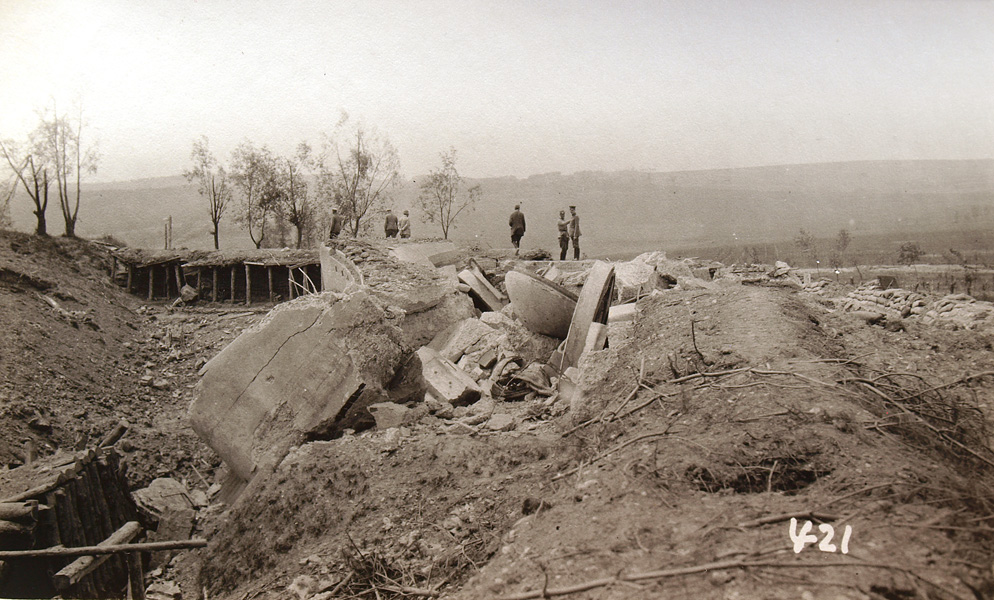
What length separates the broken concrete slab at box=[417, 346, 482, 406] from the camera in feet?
21.2

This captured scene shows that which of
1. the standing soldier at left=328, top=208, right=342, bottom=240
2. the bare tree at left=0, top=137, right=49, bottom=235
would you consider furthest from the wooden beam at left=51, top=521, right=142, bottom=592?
the standing soldier at left=328, top=208, right=342, bottom=240

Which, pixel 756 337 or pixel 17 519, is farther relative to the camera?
pixel 17 519

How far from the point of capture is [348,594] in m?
3.22

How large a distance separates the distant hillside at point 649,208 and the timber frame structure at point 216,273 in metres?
5.57

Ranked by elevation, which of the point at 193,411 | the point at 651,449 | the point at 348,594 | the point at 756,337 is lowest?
the point at 348,594

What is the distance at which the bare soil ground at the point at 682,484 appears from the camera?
212cm

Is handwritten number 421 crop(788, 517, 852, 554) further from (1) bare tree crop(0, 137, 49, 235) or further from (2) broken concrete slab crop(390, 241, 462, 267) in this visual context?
(1) bare tree crop(0, 137, 49, 235)

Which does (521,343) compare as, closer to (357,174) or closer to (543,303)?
(543,303)

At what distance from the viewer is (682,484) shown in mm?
2844

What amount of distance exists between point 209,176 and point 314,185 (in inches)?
147

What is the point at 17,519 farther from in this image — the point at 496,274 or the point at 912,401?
the point at 496,274

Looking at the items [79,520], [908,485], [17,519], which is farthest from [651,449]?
[79,520]

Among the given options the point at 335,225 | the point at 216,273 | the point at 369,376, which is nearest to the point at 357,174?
the point at 335,225

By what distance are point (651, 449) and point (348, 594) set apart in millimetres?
1872
